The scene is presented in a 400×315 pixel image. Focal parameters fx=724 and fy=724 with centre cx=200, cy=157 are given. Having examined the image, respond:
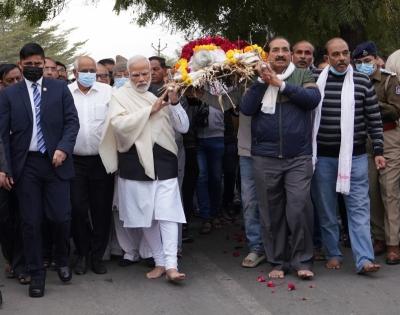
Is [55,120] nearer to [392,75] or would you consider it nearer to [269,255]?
[269,255]

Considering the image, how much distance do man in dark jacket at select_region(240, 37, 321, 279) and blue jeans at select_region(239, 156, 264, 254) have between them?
0.39 m

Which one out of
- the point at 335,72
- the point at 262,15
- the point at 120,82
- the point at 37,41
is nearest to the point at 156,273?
the point at 120,82

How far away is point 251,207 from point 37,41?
3965 cm

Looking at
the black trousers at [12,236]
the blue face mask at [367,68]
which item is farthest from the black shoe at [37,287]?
the blue face mask at [367,68]

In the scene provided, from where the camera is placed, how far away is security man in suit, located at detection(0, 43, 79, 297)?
20.0ft

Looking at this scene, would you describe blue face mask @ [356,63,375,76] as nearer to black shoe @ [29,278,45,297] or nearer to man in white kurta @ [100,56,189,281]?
man in white kurta @ [100,56,189,281]

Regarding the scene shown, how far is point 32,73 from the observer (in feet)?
20.1

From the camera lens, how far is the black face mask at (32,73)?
20.1 feet

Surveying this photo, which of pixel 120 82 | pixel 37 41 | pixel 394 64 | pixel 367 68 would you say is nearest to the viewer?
pixel 367 68

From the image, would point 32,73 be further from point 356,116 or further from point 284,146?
point 356,116

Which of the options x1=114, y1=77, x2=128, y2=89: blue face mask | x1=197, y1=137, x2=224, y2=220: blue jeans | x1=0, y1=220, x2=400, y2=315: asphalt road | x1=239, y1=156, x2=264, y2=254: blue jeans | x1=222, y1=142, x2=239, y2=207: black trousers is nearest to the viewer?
x1=0, y1=220, x2=400, y2=315: asphalt road

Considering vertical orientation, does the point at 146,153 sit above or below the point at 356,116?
below

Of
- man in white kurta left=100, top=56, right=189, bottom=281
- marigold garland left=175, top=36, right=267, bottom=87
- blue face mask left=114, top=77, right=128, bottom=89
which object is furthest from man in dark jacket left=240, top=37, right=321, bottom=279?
blue face mask left=114, top=77, right=128, bottom=89

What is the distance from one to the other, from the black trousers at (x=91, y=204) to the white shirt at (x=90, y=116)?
0.12 metres
